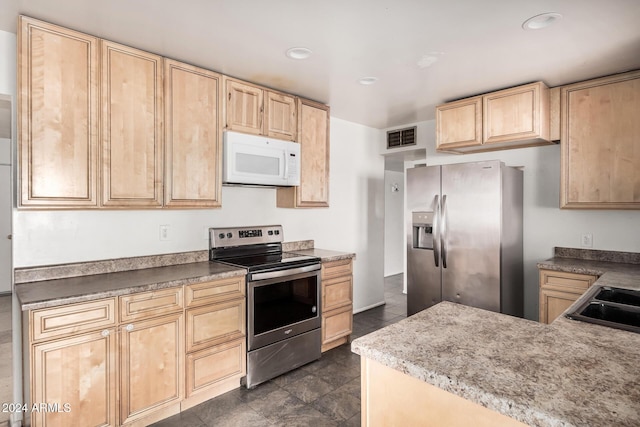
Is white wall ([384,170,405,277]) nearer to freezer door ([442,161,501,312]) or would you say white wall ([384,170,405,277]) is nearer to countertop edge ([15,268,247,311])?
freezer door ([442,161,501,312])

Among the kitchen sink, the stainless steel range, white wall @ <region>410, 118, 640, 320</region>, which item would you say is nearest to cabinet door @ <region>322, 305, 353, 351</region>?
the stainless steel range

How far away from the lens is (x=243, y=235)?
3.21 meters

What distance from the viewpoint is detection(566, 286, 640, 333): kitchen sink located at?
1.58m

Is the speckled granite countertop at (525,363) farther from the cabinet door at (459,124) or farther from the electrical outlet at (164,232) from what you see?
the cabinet door at (459,124)

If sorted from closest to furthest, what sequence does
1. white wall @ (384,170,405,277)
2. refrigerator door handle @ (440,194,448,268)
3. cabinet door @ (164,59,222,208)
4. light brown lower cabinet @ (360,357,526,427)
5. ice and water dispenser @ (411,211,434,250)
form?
light brown lower cabinet @ (360,357,526,427) → cabinet door @ (164,59,222,208) → refrigerator door handle @ (440,194,448,268) → ice and water dispenser @ (411,211,434,250) → white wall @ (384,170,405,277)

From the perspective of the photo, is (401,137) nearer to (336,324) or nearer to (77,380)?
(336,324)

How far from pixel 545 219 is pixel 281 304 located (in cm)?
260

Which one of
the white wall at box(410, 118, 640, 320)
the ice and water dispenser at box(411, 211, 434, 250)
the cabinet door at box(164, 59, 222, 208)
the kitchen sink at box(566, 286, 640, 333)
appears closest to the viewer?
the kitchen sink at box(566, 286, 640, 333)

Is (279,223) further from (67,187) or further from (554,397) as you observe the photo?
(554,397)

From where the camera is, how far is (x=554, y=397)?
865 millimetres

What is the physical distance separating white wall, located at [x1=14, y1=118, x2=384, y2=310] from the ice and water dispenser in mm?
1064

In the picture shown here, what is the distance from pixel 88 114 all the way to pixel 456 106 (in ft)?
9.74

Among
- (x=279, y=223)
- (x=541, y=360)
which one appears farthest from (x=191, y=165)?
(x=541, y=360)

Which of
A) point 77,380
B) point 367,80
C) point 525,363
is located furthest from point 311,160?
point 525,363
